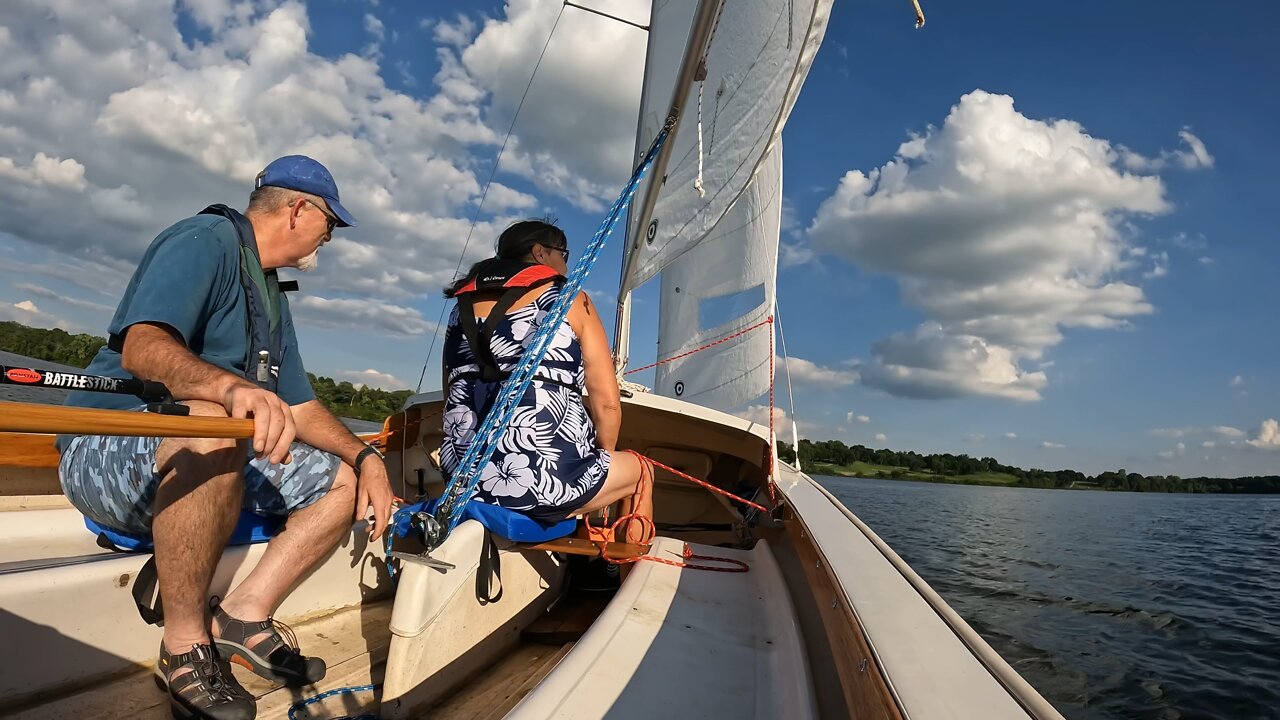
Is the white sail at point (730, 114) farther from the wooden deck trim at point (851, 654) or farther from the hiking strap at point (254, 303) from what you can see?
the hiking strap at point (254, 303)

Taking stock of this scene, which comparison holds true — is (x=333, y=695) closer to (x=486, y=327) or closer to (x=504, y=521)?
(x=504, y=521)

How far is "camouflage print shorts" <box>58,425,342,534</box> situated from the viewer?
5.15ft

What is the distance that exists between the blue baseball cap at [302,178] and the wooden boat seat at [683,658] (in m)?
1.55

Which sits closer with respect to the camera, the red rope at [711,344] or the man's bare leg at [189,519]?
the man's bare leg at [189,519]

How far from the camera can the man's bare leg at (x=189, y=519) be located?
1554mm

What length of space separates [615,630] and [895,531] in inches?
524

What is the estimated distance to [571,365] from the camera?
226 cm

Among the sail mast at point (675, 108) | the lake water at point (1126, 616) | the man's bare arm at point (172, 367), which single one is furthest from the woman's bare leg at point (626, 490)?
the lake water at point (1126, 616)

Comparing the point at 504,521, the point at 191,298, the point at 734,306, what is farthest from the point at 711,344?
the point at 191,298

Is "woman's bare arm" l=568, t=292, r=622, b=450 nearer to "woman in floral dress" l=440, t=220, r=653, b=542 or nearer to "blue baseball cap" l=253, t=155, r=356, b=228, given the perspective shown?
"woman in floral dress" l=440, t=220, r=653, b=542

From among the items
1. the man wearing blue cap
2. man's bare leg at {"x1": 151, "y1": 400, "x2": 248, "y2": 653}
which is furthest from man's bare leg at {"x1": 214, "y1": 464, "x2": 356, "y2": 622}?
man's bare leg at {"x1": 151, "y1": 400, "x2": 248, "y2": 653}

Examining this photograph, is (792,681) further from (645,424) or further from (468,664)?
(645,424)

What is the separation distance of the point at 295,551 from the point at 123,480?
1.78ft

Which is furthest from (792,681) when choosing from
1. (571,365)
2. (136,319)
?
(136,319)
